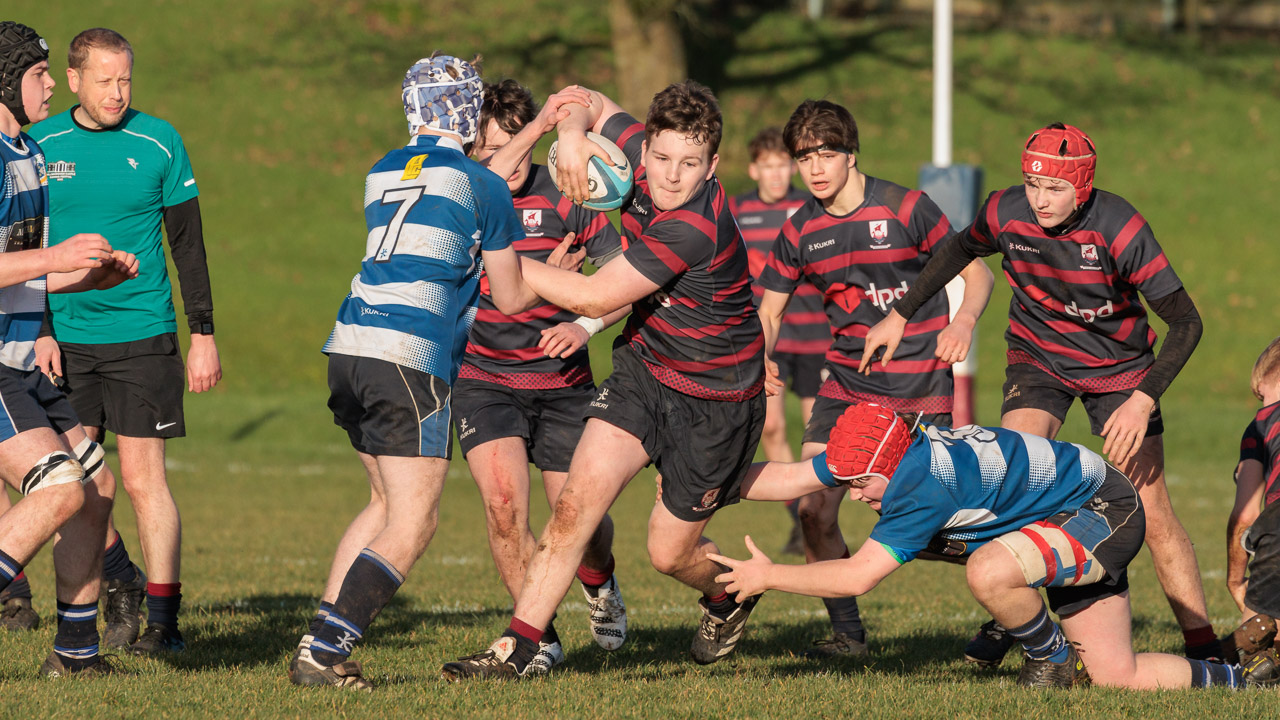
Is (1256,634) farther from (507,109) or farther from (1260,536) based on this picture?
(507,109)

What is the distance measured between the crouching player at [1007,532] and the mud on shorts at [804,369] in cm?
512

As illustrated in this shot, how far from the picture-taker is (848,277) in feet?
23.0

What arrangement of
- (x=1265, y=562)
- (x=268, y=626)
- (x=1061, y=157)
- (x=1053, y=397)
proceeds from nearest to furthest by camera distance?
(x=1265, y=562), (x=1061, y=157), (x=1053, y=397), (x=268, y=626)

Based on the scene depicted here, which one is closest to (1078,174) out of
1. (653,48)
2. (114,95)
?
(114,95)

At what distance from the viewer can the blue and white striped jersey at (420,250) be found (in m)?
5.24

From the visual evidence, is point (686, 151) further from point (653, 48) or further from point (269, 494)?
point (653, 48)

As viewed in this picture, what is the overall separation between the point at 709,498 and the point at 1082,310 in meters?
2.14

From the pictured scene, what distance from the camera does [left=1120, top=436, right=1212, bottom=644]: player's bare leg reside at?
21.6 ft

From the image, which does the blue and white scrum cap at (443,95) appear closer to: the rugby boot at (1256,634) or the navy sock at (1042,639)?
the navy sock at (1042,639)

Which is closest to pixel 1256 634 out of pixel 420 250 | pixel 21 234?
pixel 420 250

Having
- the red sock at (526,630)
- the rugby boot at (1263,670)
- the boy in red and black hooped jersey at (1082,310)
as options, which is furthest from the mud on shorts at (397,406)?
the rugby boot at (1263,670)

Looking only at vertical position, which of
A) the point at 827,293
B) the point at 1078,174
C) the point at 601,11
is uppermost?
the point at 601,11

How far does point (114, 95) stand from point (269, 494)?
307 inches

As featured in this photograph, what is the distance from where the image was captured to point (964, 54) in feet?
108
